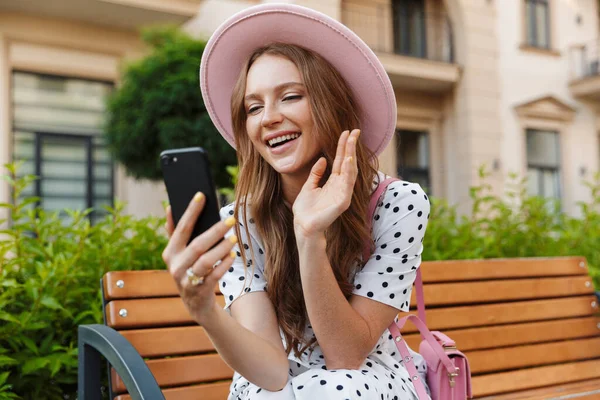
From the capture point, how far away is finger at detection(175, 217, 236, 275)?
43.3 inches

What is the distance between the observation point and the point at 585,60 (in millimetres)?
14094

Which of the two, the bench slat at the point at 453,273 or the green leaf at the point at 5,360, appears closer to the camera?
the green leaf at the point at 5,360

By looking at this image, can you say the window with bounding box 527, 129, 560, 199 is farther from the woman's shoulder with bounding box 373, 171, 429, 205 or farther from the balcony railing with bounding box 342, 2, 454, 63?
the woman's shoulder with bounding box 373, 171, 429, 205

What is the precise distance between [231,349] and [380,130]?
0.78 m

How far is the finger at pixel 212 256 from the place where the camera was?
111cm

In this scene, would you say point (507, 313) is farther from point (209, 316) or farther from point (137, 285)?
point (209, 316)

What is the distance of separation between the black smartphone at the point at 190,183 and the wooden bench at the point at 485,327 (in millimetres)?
902

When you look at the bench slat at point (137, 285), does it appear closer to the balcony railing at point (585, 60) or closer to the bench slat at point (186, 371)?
the bench slat at point (186, 371)

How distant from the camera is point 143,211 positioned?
30.3 ft

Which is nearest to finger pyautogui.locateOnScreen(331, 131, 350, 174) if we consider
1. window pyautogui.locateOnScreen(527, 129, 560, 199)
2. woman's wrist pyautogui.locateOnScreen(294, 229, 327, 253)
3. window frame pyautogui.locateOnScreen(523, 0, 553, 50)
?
woman's wrist pyautogui.locateOnScreen(294, 229, 327, 253)

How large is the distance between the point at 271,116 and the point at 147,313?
772 millimetres

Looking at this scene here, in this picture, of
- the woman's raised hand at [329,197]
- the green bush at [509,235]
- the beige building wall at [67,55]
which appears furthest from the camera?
the beige building wall at [67,55]

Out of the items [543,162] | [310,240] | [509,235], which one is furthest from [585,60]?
[310,240]

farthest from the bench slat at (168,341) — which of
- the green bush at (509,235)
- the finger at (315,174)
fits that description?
the green bush at (509,235)
